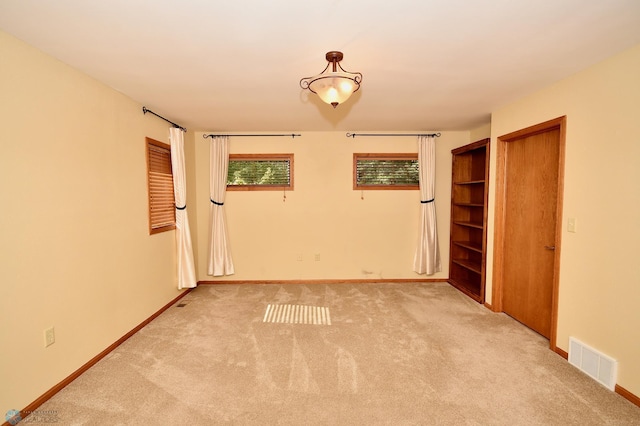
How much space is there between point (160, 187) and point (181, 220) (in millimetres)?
490

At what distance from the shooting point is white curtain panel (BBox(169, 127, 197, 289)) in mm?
3594

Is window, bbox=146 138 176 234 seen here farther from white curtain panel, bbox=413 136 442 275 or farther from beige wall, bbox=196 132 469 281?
white curtain panel, bbox=413 136 442 275

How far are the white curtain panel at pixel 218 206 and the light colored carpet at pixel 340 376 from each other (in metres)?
1.09

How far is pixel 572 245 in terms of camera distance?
7.89ft

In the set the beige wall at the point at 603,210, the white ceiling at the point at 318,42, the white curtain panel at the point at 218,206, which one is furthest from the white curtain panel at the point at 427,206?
the white curtain panel at the point at 218,206

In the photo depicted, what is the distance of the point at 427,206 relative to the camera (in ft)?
14.4

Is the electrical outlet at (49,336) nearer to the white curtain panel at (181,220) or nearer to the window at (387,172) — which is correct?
the white curtain panel at (181,220)

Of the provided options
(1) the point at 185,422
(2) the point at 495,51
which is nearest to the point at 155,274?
(1) the point at 185,422

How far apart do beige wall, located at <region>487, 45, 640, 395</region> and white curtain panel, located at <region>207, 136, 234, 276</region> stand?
13.1ft

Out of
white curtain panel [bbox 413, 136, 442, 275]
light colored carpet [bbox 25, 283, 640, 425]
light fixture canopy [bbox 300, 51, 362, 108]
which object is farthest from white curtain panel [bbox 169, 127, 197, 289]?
white curtain panel [bbox 413, 136, 442, 275]

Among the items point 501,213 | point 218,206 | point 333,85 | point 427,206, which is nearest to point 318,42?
point 333,85

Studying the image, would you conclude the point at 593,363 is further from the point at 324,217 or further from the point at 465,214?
the point at 324,217

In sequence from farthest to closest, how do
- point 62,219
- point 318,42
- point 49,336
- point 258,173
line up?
point 258,173
point 62,219
point 49,336
point 318,42

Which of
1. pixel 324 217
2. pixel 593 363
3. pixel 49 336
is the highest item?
pixel 324 217
